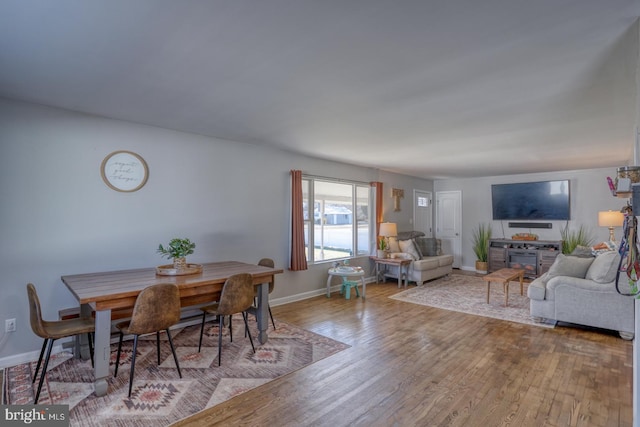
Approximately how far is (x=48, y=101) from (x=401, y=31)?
3175mm

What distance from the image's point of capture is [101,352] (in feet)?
8.20

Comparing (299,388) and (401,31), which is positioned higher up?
(401,31)

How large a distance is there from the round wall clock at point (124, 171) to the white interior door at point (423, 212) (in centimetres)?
635

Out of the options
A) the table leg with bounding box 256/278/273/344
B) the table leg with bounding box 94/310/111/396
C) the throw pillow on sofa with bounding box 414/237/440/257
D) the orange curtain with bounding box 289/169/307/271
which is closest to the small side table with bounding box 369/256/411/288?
the throw pillow on sofa with bounding box 414/237/440/257

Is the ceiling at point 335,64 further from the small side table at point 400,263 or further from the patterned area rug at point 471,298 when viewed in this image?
the small side table at point 400,263

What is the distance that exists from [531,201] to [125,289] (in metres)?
7.95

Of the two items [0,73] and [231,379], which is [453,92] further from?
[0,73]

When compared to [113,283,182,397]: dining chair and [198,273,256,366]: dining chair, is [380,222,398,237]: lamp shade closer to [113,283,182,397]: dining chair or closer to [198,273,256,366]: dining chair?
[198,273,256,366]: dining chair

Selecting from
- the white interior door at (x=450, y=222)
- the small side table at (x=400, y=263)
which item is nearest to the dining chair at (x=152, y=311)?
the small side table at (x=400, y=263)

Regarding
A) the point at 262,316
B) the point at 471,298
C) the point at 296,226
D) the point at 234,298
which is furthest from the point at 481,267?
the point at 234,298

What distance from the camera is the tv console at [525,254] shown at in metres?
6.92

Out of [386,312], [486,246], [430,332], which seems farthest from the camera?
[486,246]

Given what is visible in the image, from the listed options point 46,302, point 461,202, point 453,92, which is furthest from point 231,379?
point 461,202

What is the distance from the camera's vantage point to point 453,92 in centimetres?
273
